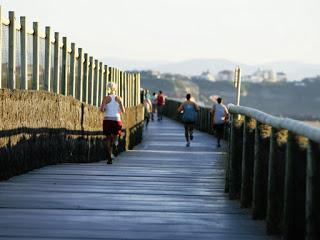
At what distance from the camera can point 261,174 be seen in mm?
8227

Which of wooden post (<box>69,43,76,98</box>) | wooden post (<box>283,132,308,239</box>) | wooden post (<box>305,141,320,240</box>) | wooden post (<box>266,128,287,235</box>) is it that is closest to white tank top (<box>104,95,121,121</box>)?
wooden post (<box>69,43,76,98</box>)

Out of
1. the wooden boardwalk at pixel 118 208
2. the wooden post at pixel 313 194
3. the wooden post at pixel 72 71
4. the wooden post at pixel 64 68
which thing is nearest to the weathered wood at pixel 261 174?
the wooden boardwalk at pixel 118 208

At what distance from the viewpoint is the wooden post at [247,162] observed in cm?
902

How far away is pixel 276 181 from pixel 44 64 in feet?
31.7

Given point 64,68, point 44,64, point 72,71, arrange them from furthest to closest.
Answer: point 72,71, point 64,68, point 44,64

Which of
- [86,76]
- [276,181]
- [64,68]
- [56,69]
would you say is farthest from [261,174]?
[86,76]

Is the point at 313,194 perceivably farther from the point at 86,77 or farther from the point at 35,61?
the point at 86,77

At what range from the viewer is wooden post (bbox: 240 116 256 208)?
902cm

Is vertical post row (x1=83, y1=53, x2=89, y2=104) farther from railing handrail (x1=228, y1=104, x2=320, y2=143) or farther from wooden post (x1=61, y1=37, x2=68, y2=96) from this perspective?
railing handrail (x1=228, y1=104, x2=320, y2=143)

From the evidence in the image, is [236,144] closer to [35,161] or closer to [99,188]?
[99,188]

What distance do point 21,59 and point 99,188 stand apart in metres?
4.41

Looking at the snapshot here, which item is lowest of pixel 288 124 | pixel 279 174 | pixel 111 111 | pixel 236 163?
pixel 236 163

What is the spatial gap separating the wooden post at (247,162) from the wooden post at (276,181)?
1528mm

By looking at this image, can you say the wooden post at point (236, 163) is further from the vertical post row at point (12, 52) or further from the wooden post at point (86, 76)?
the wooden post at point (86, 76)
